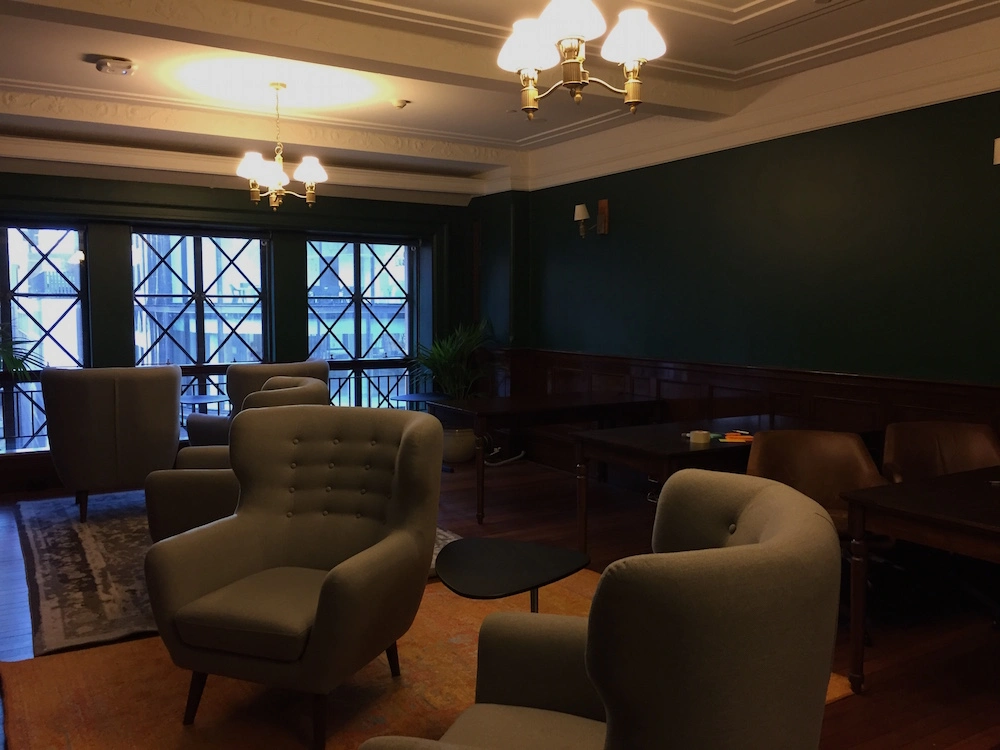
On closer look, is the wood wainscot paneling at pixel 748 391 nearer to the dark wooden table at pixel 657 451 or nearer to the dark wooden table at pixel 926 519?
the dark wooden table at pixel 657 451

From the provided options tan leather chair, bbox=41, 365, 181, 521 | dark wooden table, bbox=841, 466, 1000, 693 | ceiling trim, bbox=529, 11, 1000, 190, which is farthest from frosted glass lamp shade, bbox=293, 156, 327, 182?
dark wooden table, bbox=841, 466, 1000, 693

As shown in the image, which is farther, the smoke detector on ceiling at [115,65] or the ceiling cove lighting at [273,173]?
the ceiling cove lighting at [273,173]

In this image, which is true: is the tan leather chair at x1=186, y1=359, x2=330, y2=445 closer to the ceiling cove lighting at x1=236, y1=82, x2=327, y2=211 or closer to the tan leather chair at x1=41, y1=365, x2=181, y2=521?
the tan leather chair at x1=41, y1=365, x2=181, y2=521

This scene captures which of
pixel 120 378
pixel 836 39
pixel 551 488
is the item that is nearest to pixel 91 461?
pixel 120 378

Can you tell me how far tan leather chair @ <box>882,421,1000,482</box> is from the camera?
11.8 feet

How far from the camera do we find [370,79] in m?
4.87

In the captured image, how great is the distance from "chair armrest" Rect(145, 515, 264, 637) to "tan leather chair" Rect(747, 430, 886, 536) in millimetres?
2137

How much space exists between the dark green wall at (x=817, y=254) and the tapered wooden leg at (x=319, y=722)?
3488mm

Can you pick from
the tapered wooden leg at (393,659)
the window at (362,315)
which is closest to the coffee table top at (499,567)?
the tapered wooden leg at (393,659)

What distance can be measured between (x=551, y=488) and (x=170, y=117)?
12.4ft

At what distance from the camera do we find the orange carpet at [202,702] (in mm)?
2562

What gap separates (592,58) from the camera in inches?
170

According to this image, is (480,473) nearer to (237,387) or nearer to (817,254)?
(237,387)

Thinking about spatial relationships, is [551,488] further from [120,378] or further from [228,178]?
[228,178]
